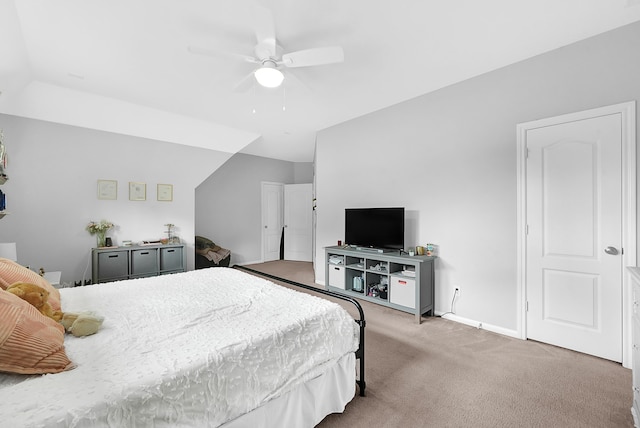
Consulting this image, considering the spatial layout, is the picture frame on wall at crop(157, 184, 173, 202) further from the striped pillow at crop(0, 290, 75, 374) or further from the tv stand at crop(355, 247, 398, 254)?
the striped pillow at crop(0, 290, 75, 374)

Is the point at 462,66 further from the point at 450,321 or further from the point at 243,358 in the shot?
the point at 243,358

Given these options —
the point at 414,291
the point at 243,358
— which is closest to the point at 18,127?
the point at 243,358

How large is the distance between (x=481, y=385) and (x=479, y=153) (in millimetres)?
2198

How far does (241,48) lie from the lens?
2.49 meters

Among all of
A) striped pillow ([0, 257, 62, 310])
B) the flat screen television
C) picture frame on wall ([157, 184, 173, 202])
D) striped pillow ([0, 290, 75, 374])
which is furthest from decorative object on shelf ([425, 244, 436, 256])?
picture frame on wall ([157, 184, 173, 202])

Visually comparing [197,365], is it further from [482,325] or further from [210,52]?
[482,325]

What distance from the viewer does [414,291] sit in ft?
10.4

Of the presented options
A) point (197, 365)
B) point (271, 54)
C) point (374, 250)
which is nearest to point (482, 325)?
point (374, 250)

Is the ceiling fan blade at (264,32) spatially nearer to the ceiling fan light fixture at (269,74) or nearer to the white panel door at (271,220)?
the ceiling fan light fixture at (269,74)

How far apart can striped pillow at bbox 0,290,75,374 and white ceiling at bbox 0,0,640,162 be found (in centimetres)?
203

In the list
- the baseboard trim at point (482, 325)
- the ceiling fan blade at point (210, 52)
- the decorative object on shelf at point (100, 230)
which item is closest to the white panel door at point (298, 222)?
the decorative object on shelf at point (100, 230)

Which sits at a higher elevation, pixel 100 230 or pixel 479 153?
pixel 479 153

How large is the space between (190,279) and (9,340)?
1494mm

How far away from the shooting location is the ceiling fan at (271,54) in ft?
6.58
